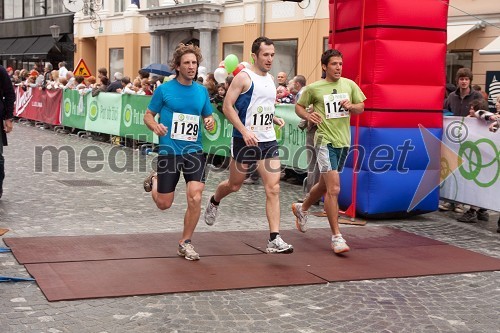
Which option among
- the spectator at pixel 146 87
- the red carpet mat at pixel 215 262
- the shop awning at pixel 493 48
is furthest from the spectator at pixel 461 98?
the spectator at pixel 146 87

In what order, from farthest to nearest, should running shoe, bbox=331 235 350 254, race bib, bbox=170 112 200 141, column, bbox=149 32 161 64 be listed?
column, bbox=149 32 161 64
running shoe, bbox=331 235 350 254
race bib, bbox=170 112 200 141

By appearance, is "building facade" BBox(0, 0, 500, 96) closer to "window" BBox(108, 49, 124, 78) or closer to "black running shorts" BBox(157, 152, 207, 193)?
"window" BBox(108, 49, 124, 78)

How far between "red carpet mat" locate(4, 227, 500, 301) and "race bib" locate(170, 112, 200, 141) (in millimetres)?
1109

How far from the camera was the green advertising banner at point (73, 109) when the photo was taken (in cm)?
1953

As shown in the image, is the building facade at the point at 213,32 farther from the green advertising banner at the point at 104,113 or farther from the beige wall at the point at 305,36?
the green advertising banner at the point at 104,113

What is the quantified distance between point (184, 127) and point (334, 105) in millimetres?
1750

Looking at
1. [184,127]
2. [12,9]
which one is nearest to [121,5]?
[12,9]

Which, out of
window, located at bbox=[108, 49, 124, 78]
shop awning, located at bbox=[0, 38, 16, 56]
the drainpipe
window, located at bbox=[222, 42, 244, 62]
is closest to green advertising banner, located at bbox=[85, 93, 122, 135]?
the drainpipe

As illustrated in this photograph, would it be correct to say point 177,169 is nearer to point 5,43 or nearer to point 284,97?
point 284,97

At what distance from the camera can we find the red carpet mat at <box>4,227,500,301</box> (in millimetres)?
5605

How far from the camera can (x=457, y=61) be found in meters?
19.0

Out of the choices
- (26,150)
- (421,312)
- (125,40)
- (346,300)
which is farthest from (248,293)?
(125,40)

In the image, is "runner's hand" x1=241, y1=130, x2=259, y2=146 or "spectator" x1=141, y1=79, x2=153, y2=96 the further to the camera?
"spectator" x1=141, y1=79, x2=153, y2=96

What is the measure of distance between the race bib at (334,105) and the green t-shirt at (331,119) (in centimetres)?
3
